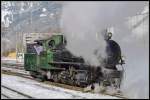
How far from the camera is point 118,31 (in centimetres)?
1473

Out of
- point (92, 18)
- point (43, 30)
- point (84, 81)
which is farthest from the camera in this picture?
point (43, 30)

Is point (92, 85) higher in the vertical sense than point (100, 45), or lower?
lower

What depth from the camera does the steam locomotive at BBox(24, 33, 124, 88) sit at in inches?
610

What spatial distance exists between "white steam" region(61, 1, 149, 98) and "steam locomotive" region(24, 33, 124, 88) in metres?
0.31

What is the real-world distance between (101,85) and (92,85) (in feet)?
1.42

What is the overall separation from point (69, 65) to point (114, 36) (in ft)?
7.28

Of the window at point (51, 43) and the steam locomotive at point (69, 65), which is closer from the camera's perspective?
the steam locomotive at point (69, 65)

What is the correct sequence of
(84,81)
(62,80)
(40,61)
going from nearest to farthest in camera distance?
(84,81)
(62,80)
(40,61)

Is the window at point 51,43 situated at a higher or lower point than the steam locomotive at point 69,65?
higher

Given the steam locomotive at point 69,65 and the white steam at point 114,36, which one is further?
the steam locomotive at point 69,65

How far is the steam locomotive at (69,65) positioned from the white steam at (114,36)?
0.31 m

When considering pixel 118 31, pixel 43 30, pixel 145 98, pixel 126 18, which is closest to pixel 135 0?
pixel 126 18

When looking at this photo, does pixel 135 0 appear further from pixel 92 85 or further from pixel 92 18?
pixel 92 85

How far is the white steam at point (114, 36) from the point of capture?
1348cm
